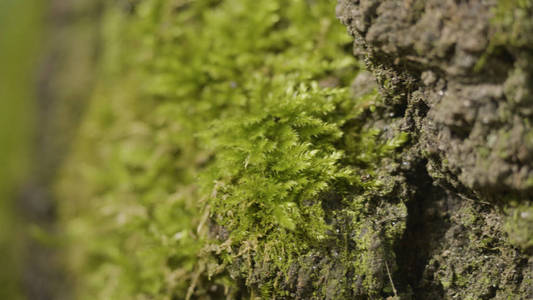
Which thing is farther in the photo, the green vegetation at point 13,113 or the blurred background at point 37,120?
the green vegetation at point 13,113

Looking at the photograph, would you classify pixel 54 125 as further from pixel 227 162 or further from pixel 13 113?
pixel 227 162

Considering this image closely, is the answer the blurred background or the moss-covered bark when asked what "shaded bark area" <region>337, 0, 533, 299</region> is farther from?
the blurred background

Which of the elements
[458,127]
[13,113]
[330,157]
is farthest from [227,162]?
[13,113]

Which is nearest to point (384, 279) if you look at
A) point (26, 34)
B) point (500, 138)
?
point (500, 138)

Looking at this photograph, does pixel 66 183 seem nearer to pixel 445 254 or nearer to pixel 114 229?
pixel 114 229

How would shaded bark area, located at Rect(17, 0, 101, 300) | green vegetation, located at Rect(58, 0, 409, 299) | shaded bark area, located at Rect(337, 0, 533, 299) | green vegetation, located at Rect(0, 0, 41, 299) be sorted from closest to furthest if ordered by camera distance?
shaded bark area, located at Rect(337, 0, 533, 299)
green vegetation, located at Rect(58, 0, 409, 299)
shaded bark area, located at Rect(17, 0, 101, 300)
green vegetation, located at Rect(0, 0, 41, 299)

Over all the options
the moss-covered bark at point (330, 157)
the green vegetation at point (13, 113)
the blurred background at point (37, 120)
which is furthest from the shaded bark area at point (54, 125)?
the moss-covered bark at point (330, 157)

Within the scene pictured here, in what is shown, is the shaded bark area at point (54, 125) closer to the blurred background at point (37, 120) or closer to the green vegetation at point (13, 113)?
the blurred background at point (37, 120)

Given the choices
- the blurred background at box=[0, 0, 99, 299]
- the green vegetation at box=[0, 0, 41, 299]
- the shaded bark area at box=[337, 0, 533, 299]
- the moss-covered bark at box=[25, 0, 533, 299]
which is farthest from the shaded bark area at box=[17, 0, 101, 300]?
the shaded bark area at box=[337, 0, 533, 299]
